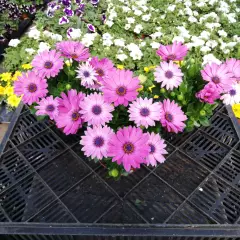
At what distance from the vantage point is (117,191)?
1.23 meters

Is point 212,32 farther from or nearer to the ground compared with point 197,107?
nearer to the ground

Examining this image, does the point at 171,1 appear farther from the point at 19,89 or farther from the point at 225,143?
the point at 19,89

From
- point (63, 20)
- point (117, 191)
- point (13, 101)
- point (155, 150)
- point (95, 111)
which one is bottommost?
point (13, 101)

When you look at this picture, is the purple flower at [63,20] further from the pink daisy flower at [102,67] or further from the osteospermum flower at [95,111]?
the osteospermum flower at [95,111]

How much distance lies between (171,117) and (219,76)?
9.1 inches

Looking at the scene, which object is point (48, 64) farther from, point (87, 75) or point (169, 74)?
point (169, 74)

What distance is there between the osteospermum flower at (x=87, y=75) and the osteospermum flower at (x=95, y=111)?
3.5 inches

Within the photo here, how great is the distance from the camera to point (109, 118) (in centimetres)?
108

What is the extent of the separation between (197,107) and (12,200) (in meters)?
0.79

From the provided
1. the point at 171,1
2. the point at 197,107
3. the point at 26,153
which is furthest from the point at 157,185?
the point at 171,1

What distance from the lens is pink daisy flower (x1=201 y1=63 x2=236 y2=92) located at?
3.69 feet

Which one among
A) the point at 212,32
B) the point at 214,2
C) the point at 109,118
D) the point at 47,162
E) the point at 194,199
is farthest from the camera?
the point at 214,2

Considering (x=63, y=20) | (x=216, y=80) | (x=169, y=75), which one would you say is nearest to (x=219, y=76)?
(x=216, y=80)

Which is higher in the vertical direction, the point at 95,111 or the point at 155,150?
the point at 95,111
